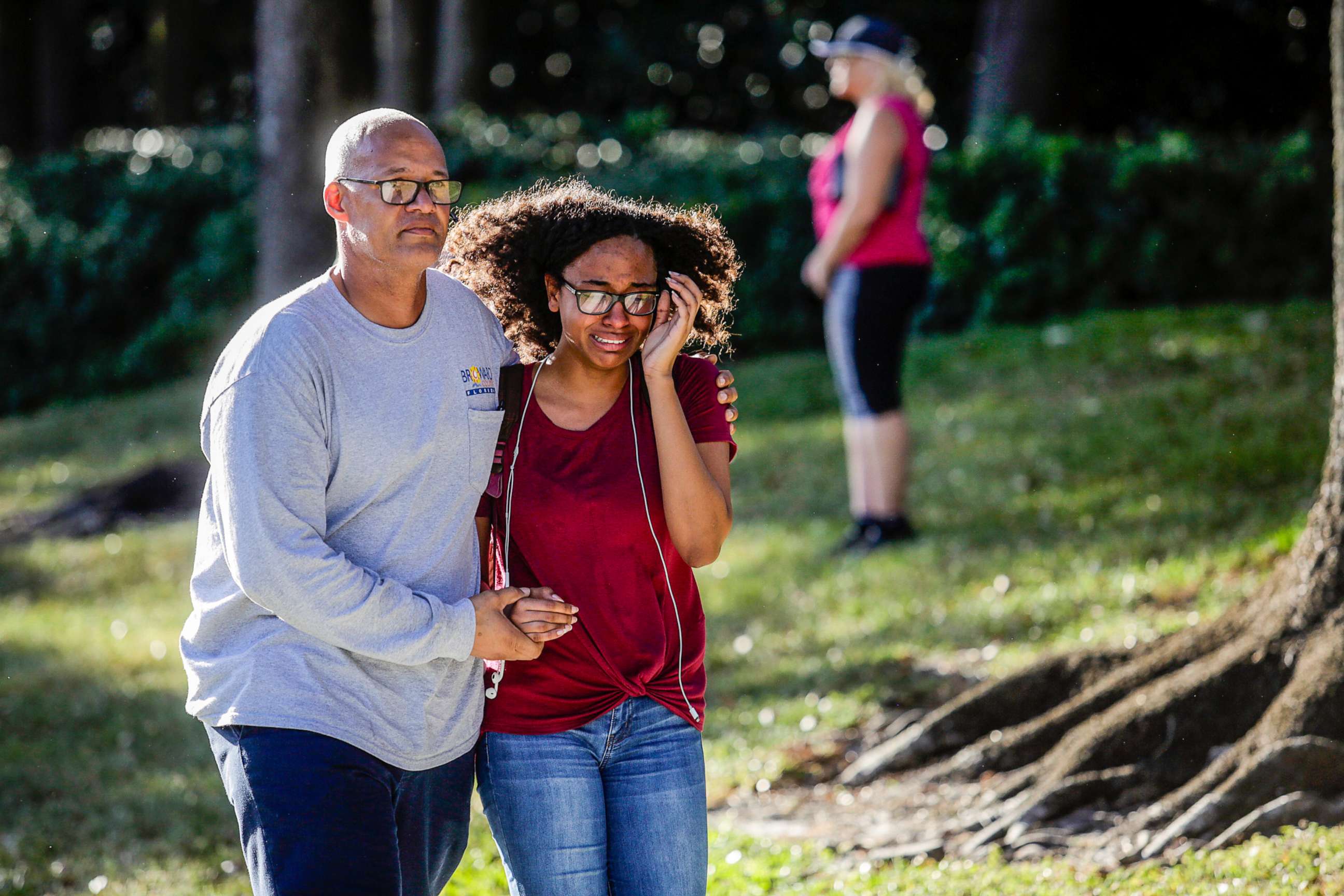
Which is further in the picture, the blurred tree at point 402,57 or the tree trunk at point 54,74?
the tree trunk at point 54,74

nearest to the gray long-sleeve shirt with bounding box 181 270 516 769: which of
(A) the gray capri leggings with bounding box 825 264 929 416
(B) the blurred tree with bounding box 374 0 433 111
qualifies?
(A) the gray capri leggings with bounding box 825 264 929 416

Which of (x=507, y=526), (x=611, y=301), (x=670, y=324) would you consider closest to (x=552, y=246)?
(x=611, y=301)

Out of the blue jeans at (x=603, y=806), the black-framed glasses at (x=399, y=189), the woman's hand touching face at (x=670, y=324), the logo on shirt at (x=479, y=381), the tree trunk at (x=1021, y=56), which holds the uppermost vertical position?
the tree trunk at (x=1021, y=56)

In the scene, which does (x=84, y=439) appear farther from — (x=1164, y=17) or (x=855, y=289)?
(x=1164, y=17)

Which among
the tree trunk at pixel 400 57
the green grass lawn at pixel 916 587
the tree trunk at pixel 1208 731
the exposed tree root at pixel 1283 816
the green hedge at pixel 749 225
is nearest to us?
the exposed tree root at pixel 1283 816

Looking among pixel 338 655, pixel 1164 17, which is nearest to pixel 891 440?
pixel 338 655

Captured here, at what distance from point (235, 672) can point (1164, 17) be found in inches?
742

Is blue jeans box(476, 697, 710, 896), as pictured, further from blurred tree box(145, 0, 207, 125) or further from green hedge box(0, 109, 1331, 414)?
blurred tree box(145, 0, 207, 125)

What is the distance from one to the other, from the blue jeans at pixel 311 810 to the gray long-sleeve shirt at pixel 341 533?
0.13 ft

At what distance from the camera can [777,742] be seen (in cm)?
603

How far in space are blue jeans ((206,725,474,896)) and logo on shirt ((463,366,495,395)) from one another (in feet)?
2.57

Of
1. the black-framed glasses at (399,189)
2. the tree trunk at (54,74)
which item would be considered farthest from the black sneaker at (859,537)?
the tree trunk at (54,74)

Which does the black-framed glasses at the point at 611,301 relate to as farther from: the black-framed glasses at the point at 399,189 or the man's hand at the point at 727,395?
the black-framed glasses at the point at 399,189

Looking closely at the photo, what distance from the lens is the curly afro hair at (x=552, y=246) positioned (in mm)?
3346
